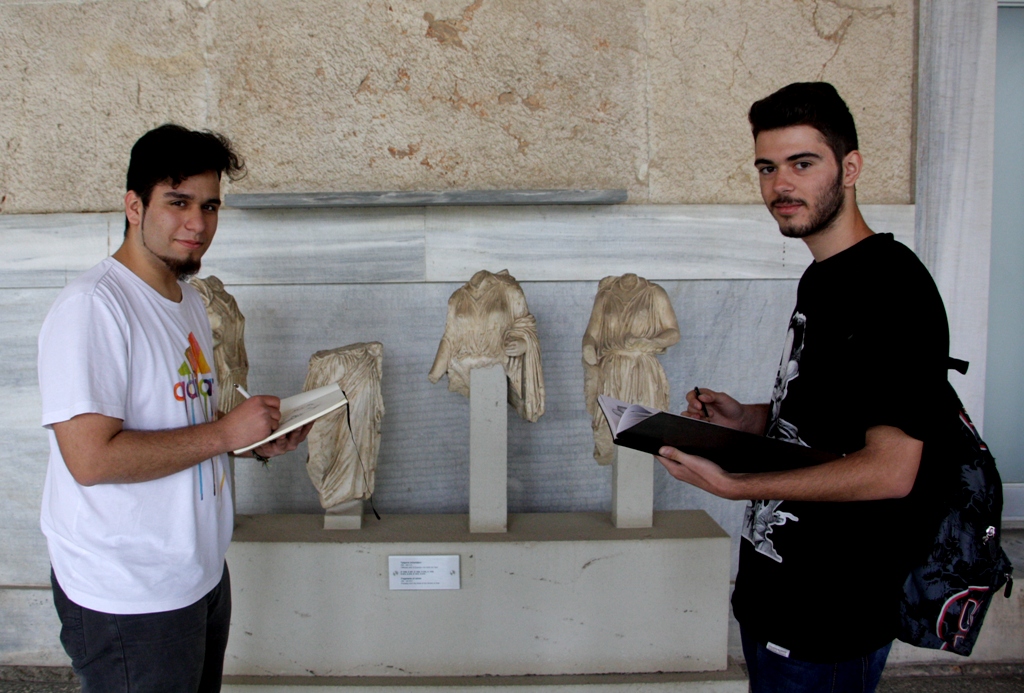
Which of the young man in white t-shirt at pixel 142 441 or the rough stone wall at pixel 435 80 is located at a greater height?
the rough stone wall at pixel 435 80

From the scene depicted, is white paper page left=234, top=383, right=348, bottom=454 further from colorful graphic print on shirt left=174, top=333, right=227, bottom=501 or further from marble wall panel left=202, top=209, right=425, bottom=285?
marble wall panel left=202, top=209, right=425, bottom=285

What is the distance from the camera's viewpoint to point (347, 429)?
2.93 meters

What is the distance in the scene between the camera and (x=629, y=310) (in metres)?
2.92

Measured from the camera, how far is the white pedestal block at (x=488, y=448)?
279 centimetres

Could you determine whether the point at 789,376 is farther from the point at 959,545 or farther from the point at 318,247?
the point at 318,247

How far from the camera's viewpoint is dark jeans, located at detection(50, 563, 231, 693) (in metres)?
1.64

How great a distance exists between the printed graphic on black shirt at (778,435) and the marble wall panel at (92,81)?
3.01 meters

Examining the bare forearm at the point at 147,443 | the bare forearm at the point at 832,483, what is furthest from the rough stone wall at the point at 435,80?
the bare forearm at the point at 832,483

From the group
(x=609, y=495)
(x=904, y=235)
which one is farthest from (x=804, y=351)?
(x=904, y=235)

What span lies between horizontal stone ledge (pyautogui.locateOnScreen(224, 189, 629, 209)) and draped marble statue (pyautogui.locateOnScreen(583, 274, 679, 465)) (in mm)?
526

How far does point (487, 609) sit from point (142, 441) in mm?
1571

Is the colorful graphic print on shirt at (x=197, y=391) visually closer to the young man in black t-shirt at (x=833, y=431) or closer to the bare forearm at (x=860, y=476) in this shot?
the young man in black t-shirt at (x=833, y=431)

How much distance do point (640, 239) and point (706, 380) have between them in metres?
0.79

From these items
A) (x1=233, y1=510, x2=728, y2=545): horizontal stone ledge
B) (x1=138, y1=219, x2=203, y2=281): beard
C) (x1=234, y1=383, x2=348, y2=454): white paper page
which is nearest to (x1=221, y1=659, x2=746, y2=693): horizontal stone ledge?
(x1=233, y1=510, x2=728, y2=545): horizontal stone ledge
